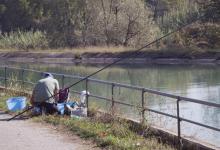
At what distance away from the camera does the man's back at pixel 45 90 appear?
1450 centimetres

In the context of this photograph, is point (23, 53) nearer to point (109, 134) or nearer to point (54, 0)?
point (54, 0)

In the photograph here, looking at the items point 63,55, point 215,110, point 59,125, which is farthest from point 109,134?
point 63,55

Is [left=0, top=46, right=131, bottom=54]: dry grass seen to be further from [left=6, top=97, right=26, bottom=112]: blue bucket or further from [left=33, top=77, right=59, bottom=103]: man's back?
[left=33, top=77, right=59, bottom=103]: man's back

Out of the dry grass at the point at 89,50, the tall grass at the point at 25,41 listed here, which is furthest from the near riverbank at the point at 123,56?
the tall grass at the point at 25,41

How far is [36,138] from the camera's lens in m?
11.3

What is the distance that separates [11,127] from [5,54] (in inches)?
2178

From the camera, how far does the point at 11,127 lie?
1277 cm

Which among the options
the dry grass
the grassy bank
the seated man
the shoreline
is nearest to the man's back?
the seated man

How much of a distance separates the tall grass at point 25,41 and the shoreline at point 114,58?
4.19 meters

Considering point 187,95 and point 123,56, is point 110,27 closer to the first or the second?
point 123,56

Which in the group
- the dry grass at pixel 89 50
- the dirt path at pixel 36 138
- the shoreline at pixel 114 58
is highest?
the dirt path at pixel 36 138

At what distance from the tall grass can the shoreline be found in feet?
13.8

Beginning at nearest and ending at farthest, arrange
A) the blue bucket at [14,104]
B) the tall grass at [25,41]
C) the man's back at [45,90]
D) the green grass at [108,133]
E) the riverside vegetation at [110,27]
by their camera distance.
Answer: the green grass at [108,133] < the man's back at [45,90] < the blue bucket at [14,104] < the riverside vegetation at [110,27] < the tall grass at [25,41]

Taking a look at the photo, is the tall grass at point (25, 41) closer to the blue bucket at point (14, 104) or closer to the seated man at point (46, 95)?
the blue bucket at point (14, 104)
